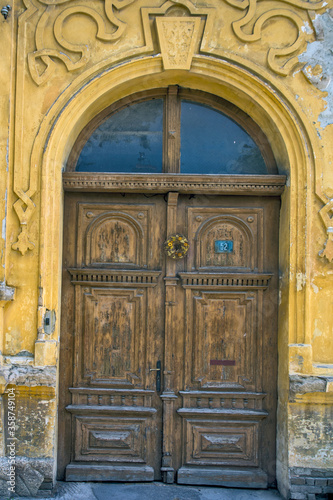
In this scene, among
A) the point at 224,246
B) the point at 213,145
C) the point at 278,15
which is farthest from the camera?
the point at 213,145

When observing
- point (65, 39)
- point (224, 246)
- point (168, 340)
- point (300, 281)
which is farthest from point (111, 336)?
point (65, 39)

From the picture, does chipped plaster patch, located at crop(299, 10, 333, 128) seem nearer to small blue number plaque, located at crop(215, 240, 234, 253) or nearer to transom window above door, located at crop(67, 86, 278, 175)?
transom window above door, located at crop(67, 86, 278, 175)

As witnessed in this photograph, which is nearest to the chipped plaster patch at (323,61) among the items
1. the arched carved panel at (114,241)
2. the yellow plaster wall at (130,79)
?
the yellow plaster wall at (130,79)

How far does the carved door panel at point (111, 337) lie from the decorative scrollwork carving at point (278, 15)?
65.0 inches

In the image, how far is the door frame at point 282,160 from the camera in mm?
4039

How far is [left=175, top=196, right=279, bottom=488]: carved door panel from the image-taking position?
4.25 m

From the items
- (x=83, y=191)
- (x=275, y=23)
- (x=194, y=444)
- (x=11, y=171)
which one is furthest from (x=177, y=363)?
(x=275, y=23)

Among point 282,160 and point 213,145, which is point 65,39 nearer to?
point 213,145

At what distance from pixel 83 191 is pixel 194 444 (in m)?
2.63

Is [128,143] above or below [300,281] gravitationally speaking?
above

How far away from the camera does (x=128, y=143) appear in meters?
4.50

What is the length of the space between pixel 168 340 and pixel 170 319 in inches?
7.9

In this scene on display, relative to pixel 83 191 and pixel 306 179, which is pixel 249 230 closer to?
pixel 306 179

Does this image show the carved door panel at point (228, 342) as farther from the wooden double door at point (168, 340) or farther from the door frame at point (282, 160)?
the door frame at point (282, 160)
